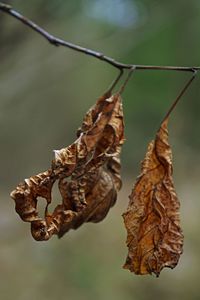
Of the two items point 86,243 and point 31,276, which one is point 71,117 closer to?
point 86,243

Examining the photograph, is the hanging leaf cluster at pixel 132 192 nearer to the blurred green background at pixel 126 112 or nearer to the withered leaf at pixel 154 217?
the withered leaf at pixel 154 217

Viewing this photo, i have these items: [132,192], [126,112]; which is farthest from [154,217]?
[126,112]

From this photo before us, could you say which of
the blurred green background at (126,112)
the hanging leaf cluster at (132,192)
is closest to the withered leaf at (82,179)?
the hanging leaf cluster at (132,192)

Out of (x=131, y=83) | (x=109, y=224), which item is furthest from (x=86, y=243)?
(x=131, y=83)

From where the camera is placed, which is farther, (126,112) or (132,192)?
(126,112)

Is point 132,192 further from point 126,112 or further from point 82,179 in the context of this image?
point 126,112

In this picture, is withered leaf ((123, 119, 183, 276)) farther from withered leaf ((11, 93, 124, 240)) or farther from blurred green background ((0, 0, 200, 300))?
blurred green background ((0, 0, 200, 300))
